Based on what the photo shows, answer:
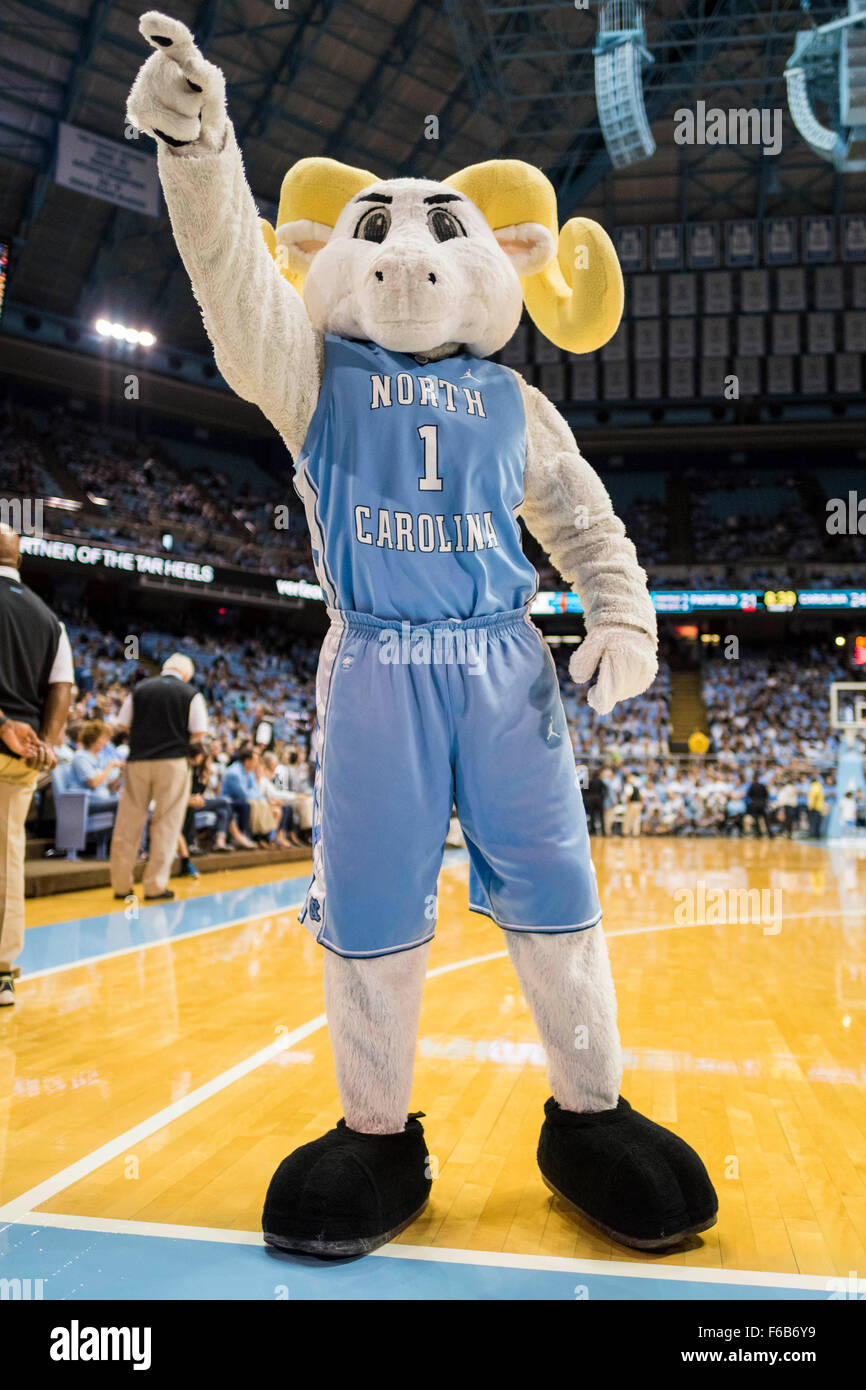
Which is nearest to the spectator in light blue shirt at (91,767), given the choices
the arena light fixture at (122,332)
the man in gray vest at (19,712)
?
the man in gray vest at (19,712)

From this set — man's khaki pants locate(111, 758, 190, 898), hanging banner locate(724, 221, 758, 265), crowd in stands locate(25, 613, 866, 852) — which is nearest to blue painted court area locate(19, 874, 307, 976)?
man's khaki pants locate(111, 758, 190, 898)

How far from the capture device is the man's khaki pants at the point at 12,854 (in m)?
3.52

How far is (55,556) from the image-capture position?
16.7 m

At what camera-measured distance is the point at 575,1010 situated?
1.95m

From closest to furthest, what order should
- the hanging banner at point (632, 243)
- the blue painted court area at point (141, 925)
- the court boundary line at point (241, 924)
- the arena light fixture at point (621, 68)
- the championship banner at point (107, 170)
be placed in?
the court boundary line at point (241, 924) → the blue painted court area at point (141, 925) → the arena light fixture at point (621, 68) → the championship banner at point (107, 170) → the hanging banner at point (632, 243)

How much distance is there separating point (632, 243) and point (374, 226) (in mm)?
20468

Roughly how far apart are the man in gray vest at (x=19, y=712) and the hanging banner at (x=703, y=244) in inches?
779

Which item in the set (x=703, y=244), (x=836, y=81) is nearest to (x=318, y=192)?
(x=836, y=81)

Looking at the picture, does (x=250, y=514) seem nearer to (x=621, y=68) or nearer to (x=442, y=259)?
(x=621, y=68)

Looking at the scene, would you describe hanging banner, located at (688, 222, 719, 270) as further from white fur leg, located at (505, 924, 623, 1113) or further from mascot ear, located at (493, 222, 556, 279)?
white fur leg, located at (505, 924, 623, 1113)

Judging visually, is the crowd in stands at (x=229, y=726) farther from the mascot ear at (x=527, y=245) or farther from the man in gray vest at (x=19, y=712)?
the mascot ear at (x=527, y=245)

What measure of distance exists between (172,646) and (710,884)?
47.7 feet

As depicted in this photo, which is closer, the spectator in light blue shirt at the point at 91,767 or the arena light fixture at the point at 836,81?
the spectator in light blue shirt at the point at 91,767

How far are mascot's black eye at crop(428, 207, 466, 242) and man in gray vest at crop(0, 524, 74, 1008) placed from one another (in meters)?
2.14
